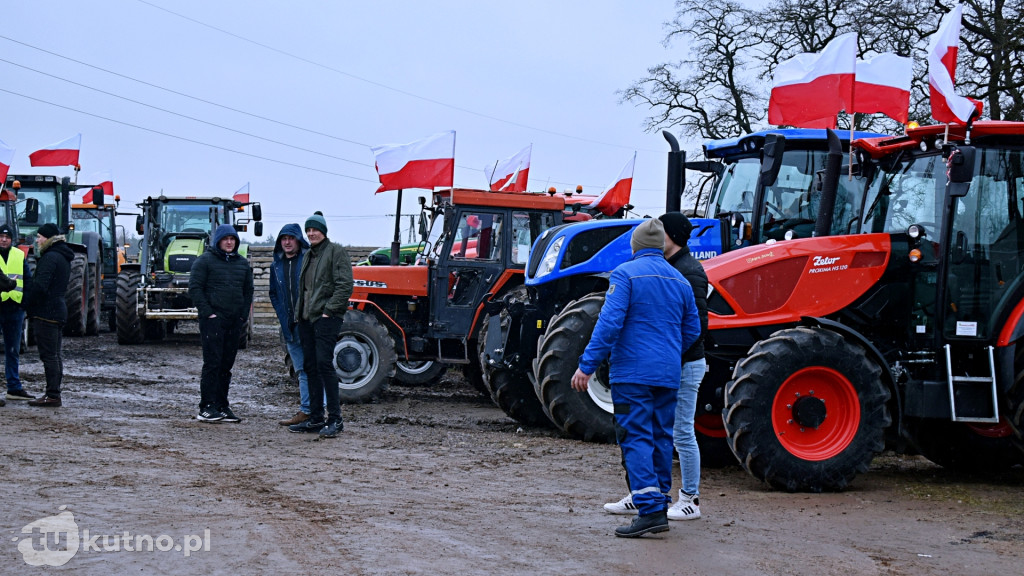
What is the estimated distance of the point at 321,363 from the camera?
381 inches

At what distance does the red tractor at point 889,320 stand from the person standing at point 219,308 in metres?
4.57

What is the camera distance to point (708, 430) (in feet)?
27.3

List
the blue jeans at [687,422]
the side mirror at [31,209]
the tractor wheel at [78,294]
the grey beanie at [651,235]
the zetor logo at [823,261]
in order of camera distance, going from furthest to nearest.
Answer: the tractor wheel at [78,294]
the side mirror at [31,209]
the zetor logo at [823,261]
the blue jeans at [687,422]
the grey beanie at [651,235]

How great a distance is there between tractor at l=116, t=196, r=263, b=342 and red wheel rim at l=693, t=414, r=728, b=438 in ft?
43.8

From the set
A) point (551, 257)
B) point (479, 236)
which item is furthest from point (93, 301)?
point (551, 257)

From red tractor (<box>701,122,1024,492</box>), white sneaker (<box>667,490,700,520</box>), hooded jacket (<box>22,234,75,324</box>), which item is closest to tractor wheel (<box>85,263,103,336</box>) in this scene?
hooded jacket (<box>22,234,75,324</box>)

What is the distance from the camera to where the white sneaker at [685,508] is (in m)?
6.36

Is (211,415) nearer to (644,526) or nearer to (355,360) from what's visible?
(355,360)

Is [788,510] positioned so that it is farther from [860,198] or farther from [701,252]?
Result: [701,252]

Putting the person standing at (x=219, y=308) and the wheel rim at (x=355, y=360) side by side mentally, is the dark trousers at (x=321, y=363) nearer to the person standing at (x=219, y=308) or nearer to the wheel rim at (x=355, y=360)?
the person standing at (x=219, y=308)

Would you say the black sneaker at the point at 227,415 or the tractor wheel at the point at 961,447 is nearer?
the tractor wheel at the point at 961,447

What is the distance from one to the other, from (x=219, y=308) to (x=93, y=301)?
12.3m

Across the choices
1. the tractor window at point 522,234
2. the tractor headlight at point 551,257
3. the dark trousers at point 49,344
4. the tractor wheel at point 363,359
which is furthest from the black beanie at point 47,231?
the tractor window at point 522,234

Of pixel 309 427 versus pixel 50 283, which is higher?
pixel 50 283
